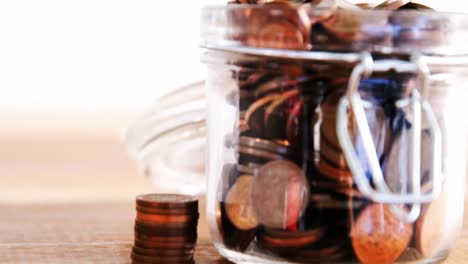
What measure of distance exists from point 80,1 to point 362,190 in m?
0.75

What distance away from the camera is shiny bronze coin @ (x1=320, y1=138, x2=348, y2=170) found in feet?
2.19

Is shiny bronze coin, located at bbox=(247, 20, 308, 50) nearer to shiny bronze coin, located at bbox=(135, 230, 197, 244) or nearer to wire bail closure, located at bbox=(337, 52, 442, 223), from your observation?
wire bail closure, located at bbox=(337, 52, 442, 223)

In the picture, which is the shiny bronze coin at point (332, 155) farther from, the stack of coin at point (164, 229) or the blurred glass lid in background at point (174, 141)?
the blurred glass lid in background at point (174, 141)

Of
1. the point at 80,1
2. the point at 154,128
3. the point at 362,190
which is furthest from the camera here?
the point at 80,1

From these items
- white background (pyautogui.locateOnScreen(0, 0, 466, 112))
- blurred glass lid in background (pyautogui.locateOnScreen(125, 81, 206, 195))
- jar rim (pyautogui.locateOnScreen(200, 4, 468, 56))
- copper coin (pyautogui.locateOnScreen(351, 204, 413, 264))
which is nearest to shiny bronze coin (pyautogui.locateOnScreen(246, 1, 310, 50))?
jar rim (pyautogui.locateOnScreen(200, 4, 468, 56))

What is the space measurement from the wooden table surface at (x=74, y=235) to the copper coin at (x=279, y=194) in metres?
0.11

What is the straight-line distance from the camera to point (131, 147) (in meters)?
1.15

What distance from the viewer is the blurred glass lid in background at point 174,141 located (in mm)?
1073

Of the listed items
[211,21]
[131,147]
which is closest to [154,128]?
[131,147]

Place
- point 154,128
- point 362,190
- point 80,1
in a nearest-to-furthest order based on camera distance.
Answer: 1. point 362,190
2. point 154,128
3. point 80,1

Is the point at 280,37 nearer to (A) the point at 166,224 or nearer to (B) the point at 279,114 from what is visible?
(B) the point at 279,114

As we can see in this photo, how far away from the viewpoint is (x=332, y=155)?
0.67m

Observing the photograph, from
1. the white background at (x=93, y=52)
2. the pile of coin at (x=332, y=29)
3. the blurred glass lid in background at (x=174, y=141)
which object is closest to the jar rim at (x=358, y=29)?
the pile of coin at (x=332, y=29)

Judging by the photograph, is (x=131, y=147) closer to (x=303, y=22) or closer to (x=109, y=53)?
(x=109, y=53)
